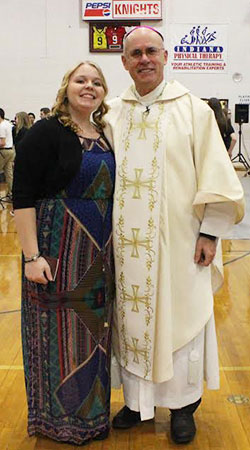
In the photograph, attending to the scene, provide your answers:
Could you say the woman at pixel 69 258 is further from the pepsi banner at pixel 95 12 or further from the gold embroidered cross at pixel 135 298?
the pepsi banner at pixel 95 12

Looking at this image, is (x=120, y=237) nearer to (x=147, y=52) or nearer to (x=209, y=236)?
(x=209, y=236)

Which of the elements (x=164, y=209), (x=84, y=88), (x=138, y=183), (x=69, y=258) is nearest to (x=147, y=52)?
(x=84, y=88)

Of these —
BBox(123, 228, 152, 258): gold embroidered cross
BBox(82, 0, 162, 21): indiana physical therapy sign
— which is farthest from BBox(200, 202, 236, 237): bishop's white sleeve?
BBox(82, 0, 162, 21): indiana physical therapy sign

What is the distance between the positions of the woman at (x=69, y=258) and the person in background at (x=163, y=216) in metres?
0.08

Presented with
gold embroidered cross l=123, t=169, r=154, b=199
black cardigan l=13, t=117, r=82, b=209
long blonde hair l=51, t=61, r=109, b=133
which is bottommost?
gold embroidered cross l=123, t=169, r=154, b=199

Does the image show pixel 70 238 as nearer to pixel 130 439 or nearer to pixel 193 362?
pixel 193 362

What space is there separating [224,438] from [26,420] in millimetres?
894

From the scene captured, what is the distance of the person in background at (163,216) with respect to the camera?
2273 millimetres

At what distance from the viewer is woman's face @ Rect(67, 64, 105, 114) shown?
221 cm

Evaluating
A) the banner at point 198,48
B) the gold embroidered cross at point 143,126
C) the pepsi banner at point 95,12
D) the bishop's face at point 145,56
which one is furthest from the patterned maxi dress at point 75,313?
the banner at point 198,48

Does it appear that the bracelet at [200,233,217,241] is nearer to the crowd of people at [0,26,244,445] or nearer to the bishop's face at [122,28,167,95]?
the crowd of people at [0,26,244,445]

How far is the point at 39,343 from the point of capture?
2.37 metres

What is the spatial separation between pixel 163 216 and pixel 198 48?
12.5m

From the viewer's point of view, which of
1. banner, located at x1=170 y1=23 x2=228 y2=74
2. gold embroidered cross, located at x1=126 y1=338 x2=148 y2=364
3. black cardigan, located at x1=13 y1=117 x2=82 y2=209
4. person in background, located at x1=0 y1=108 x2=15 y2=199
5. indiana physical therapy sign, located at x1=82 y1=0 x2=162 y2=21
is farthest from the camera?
banner, located at x1=170 y1=23 x2=228 y2=74
